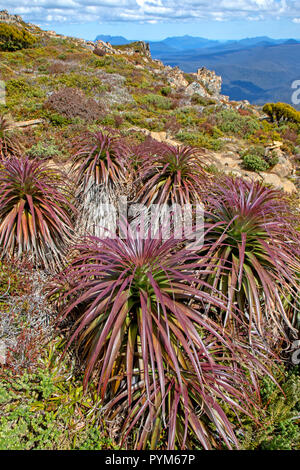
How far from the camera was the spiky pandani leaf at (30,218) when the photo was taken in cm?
339

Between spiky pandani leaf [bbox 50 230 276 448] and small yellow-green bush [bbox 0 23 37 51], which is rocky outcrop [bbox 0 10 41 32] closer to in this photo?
small yellow-green bush [bbox 0 23 37 51]

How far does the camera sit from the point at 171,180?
392 centimetres

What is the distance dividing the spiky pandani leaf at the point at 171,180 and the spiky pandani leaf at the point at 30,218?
1251 mm

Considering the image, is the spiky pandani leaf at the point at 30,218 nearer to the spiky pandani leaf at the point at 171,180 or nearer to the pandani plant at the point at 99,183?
the pandani plant at the point at 99,183

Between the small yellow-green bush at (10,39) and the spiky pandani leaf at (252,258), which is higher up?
the small yellow-green bush at (10,39)

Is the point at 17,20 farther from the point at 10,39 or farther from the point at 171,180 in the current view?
the point at 171,180

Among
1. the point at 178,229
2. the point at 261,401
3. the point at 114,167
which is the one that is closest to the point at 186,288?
the point at 178,229

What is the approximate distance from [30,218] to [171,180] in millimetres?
1943

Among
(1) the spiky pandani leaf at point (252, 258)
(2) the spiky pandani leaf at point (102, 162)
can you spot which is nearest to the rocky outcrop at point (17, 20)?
(2) the spiky pandani leaf at point (102, 162)

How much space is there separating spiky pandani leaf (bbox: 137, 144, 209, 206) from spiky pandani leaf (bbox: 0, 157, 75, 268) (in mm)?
1251

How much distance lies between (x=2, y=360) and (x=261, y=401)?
2.68 m

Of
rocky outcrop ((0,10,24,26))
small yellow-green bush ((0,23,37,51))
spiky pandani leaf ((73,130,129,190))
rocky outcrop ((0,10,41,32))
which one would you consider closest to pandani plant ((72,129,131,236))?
spiky pandani leaf ((73,130,129,190))

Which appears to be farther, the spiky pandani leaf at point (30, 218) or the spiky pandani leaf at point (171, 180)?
the spiky pandani leaf at point (171, 180)

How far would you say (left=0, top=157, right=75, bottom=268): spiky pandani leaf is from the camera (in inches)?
134
